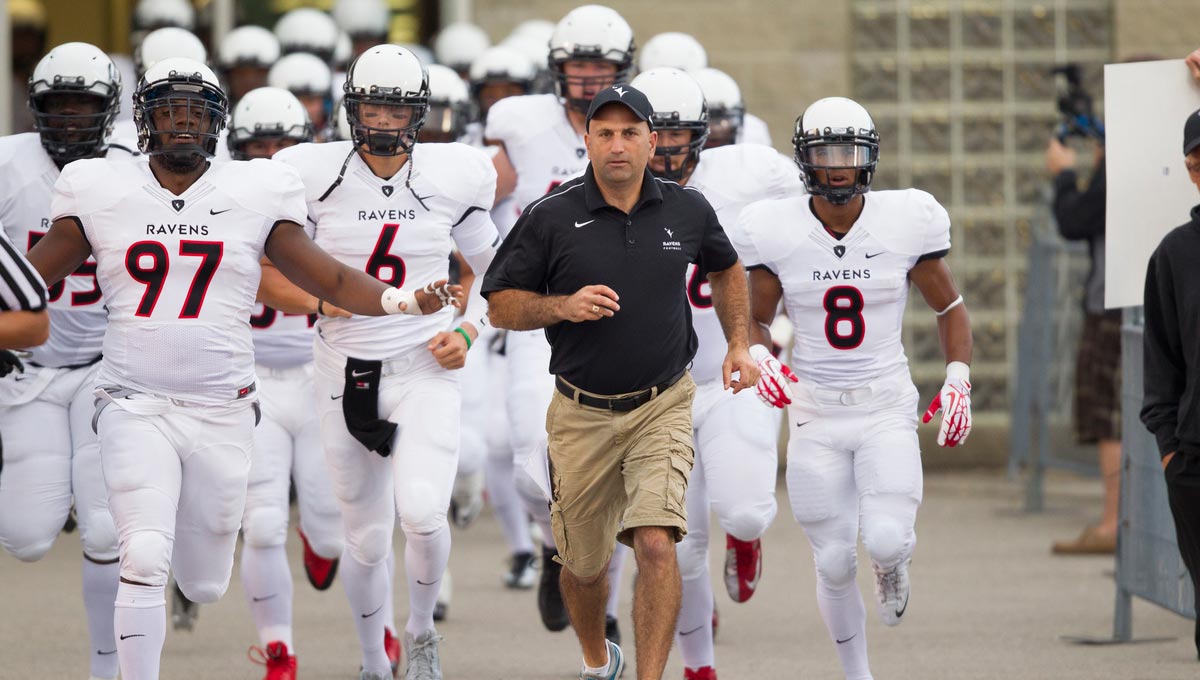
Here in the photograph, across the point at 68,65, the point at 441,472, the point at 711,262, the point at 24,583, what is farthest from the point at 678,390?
the point at 24,583

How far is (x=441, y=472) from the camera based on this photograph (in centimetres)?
659

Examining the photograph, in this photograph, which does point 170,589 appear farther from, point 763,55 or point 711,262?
point 763,55

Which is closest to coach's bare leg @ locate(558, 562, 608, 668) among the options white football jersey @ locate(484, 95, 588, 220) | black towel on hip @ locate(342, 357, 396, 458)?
black towel on hip @ locate(342, 357, 396, 458)

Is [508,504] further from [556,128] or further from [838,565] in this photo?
[838,565]

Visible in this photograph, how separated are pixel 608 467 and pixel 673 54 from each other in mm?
3877

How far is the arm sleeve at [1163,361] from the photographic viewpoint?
6.05 meters

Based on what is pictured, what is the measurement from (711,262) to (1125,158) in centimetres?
194

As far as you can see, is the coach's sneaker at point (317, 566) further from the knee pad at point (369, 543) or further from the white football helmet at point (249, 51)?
the white football helmet at point (249, 51)

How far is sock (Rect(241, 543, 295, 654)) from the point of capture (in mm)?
7027

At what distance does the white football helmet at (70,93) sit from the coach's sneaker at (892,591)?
3.07 metres

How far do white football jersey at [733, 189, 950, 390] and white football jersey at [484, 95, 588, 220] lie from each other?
4.77 feet

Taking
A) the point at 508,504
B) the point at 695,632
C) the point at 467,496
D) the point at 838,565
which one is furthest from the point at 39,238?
the point at 467,496

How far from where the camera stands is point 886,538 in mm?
6270

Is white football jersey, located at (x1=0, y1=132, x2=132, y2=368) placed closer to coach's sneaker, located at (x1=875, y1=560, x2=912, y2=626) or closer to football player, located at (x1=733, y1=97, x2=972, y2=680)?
football player, located at (x1=733, y1=97, x2=972, y2=680)
